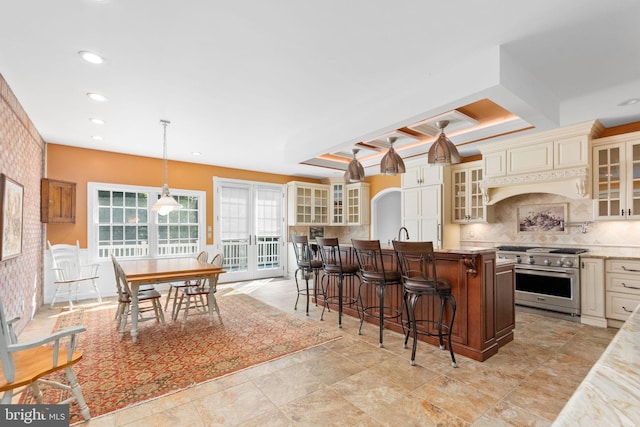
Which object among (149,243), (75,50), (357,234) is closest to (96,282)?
(149,243)

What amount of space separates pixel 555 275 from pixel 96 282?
23.7 feet

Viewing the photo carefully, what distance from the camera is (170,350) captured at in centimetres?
317

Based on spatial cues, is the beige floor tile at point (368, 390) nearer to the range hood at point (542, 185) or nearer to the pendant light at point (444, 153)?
the pendant light at point (444, 153)

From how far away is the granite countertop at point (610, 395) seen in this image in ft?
1.91

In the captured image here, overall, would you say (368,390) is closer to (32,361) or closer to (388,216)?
(32,361)

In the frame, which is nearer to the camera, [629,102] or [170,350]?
[170,350]

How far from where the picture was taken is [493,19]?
2117mm

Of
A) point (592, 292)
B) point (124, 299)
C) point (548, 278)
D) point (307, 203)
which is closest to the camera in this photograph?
point (124, 299)

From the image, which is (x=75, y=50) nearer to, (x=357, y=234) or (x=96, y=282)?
(x=96, y=282)

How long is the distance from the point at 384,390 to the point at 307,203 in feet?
19.1

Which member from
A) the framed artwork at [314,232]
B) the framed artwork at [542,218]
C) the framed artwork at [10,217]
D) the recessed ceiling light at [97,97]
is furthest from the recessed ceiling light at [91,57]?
the framed artwork at [314,232]

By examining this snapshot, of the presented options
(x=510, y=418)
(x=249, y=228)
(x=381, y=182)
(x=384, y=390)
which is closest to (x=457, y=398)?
(x=510, y=418)

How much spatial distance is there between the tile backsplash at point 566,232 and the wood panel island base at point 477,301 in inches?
75.6

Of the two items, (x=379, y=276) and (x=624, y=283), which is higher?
(x=379, y=276)
